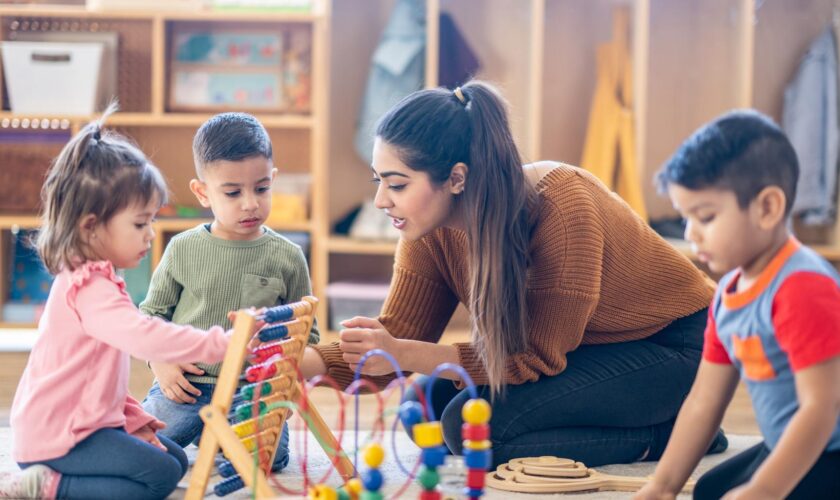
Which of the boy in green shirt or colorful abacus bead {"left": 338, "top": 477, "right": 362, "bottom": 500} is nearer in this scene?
colorful abacus bead {"left": 338, "top": 477, "right": 362, "bottom": 500}

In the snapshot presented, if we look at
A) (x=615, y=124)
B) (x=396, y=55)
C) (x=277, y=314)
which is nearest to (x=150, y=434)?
(x=277, y=314)

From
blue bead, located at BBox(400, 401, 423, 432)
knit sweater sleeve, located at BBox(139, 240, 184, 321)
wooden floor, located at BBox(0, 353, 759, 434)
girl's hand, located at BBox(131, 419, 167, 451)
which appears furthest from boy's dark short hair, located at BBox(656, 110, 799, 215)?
wooden floor, located at BBox(0, 353, 759, 434)

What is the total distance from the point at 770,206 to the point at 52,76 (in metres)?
2.78

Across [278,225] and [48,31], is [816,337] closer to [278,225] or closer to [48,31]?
[278,225]

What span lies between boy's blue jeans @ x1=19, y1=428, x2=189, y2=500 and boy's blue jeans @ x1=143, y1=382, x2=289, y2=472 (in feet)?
1.07

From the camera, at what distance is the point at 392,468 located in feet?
6.70

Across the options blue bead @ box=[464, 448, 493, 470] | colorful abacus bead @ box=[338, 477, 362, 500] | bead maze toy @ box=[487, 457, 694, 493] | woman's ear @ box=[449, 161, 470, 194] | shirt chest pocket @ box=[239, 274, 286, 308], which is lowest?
bead maze toy @ box=[487, 457, 694, 493]

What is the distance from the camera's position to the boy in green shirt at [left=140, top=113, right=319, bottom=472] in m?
1.98

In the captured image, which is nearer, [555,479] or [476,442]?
[476,442]

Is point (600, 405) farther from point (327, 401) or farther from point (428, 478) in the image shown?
point (327, 401)

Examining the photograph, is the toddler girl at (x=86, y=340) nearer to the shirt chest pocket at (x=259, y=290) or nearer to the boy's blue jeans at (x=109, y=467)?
the boy's blue jeans at (x=109, y=467)

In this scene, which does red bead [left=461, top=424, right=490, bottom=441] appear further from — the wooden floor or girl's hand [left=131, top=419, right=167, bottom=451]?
the wooden floor

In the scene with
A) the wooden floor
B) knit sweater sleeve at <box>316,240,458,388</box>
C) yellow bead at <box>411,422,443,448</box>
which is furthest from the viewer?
the wooden floor

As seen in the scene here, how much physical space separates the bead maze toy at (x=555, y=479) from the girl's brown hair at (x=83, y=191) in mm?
793
